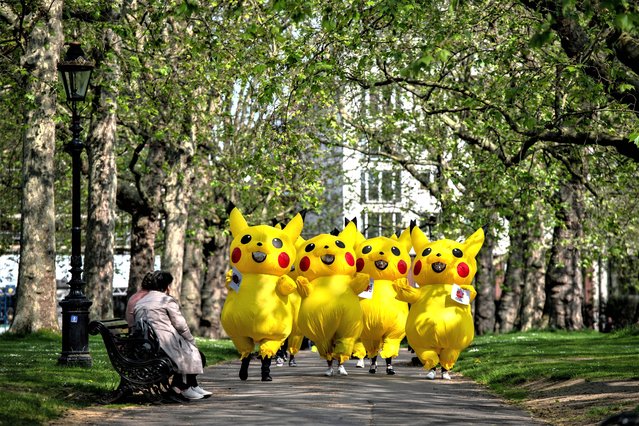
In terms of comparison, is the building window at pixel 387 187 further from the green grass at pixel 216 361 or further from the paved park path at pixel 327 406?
the paved park path at pixel 327 406

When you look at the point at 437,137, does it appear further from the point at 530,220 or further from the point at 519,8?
the point at 519,8

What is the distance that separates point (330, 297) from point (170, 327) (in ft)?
16.4

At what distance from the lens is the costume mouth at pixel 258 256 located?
59.3ft

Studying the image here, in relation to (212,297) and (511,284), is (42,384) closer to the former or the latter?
(212,297)

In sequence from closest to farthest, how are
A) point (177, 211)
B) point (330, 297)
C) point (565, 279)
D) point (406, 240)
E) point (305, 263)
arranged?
point (330, 297) < point (305, 263) < point (406, 240) < point (177, 211) < point (565, 279)

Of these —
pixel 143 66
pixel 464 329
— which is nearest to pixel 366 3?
pixel 464 329

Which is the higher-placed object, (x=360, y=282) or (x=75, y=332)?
(x=360, y=282)

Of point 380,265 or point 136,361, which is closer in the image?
point 136,361

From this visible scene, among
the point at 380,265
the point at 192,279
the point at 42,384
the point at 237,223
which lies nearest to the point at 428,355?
the point at 380,265

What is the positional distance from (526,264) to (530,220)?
878cm

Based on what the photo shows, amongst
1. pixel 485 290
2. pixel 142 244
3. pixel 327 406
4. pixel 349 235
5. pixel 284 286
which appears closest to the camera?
pixel 327 406

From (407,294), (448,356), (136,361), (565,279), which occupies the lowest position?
(448,356)

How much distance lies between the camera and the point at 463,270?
19.7 meters

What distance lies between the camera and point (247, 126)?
3925 cm
